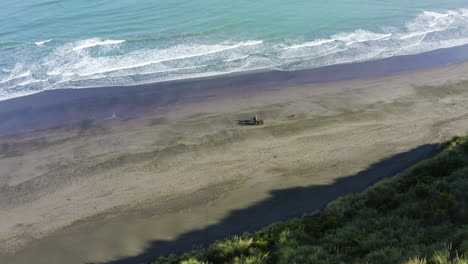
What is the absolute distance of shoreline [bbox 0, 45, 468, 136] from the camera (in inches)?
785

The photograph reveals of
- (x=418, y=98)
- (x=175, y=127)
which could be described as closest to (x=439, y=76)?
(x=418, y=98)

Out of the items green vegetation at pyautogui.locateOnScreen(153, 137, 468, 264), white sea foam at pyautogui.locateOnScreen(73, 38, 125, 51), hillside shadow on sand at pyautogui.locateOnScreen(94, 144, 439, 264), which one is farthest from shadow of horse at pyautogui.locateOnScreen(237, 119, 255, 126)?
white sea foam at pyautogui.locateOnScreen(73, 38, 125, 51)

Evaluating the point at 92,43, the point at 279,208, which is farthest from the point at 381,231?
the point at 92,43

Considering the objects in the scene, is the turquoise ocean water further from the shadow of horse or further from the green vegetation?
the green vegetation

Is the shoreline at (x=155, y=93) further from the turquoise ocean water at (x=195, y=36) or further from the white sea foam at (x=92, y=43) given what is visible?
the white sea foam at (x=92, y=43)

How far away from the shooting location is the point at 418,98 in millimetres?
20234

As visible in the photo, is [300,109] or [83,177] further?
[300,109]

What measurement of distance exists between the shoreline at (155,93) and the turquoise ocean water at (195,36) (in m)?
1.13

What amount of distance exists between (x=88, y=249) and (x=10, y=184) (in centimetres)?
590

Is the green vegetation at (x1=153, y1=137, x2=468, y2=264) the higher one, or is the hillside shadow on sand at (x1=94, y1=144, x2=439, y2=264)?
the green vegetation at (x1=153, y1=137, x2=468, y2=264)

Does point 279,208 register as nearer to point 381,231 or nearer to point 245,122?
point 381,231

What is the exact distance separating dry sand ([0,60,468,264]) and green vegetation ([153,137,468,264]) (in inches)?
82.4

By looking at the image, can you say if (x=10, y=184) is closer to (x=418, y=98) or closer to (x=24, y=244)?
(x=24, y=244)

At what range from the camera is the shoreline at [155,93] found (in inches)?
785
